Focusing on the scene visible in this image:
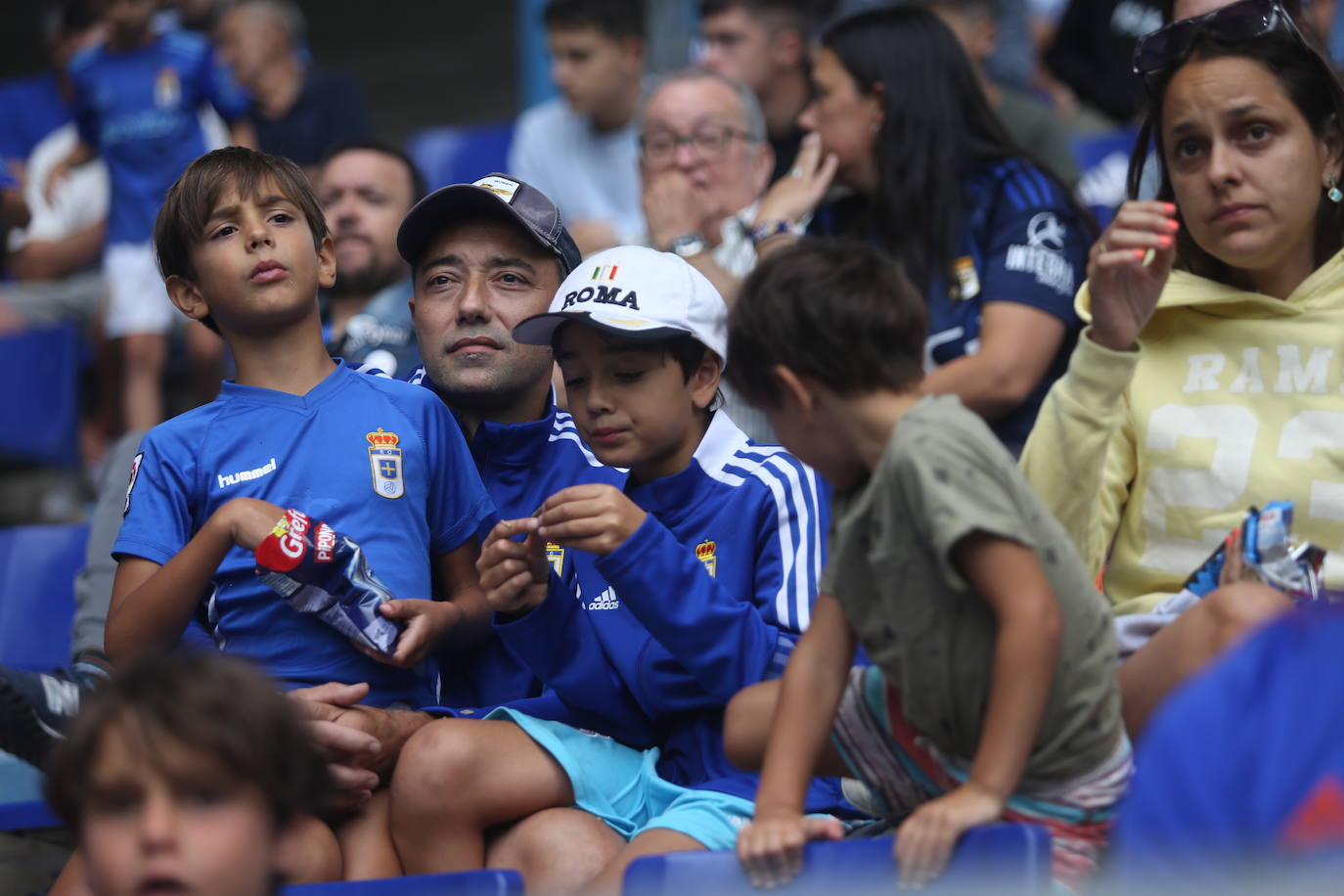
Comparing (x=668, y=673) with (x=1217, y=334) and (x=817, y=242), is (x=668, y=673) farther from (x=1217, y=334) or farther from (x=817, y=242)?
(x=1217, y=334)

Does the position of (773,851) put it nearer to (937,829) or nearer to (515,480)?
(937,829)

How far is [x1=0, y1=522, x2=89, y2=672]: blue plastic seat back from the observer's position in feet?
13.3

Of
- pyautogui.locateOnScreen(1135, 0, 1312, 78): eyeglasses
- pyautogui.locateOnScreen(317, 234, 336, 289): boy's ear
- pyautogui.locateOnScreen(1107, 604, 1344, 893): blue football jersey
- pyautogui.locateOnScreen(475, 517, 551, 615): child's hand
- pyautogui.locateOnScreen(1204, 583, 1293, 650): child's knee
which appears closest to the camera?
pyautogui.locateOnScreen(1107, 604, 1344, 893): blue football jersey

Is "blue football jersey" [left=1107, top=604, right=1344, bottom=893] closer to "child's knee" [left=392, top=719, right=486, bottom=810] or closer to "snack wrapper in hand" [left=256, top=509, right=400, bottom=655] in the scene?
"child's knee" [left=392, top=719, right=486, bottom=810]

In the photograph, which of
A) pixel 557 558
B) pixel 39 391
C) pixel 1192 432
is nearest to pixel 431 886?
pixel 557 558

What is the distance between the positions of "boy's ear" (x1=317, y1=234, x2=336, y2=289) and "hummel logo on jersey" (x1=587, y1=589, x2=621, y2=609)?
0.74 meters

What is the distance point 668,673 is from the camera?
102 inches

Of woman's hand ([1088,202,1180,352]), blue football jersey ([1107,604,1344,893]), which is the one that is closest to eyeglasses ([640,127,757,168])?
woman's hand ([1088,202,1180,352])

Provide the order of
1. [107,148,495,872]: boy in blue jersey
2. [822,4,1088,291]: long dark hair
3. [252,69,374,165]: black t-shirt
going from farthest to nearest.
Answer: [252,69,374,165]: black t-shirt, [822,4,1088,291]: long dark hair, [107,148,495,872]: boy in blue jersey

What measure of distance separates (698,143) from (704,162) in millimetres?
59

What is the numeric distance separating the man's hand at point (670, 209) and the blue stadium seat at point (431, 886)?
2345 mm

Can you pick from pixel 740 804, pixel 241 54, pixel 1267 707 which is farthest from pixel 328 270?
pixel 241 54

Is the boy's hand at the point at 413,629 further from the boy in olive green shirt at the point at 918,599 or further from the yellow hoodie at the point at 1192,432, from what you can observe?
the yellow hoodie at the point at 1192,432

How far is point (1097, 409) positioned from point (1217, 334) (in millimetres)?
395
